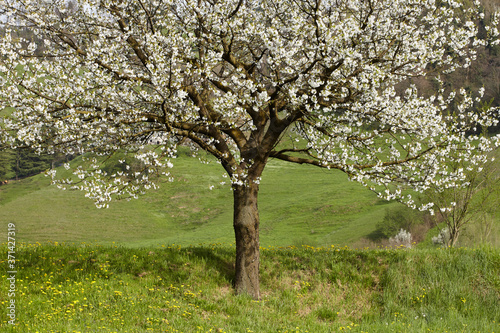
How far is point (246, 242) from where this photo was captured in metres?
11.7

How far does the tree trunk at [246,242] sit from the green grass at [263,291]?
550mm

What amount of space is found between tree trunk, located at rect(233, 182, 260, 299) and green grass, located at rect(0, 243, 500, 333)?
0.55m

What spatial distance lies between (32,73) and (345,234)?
3816 cm

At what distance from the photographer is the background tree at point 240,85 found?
9.30 m

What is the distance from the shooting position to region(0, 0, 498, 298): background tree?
9.30 metres

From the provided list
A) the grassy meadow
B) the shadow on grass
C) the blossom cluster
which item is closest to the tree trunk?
the grassy meadow

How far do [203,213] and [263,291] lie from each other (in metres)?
50.2

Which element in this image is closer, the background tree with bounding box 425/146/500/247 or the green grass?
the green grass

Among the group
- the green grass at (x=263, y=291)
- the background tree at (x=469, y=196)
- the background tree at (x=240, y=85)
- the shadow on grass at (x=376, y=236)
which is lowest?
the shadow on grass at (x=376, y=236)

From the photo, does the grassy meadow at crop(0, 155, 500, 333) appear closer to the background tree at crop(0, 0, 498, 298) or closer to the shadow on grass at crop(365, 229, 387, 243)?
the background tree at crop(0, 0, 498, 298)

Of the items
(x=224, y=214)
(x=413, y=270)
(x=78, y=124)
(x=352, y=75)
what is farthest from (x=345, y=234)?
(x=78, y=124)

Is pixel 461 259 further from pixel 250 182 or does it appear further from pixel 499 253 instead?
pixel 250 182

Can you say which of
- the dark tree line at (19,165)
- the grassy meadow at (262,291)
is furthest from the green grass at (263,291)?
the dark tree line at (19,165)

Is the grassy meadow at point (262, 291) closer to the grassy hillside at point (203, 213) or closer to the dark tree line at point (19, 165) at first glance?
the grassy hillside at point (203, 213)
